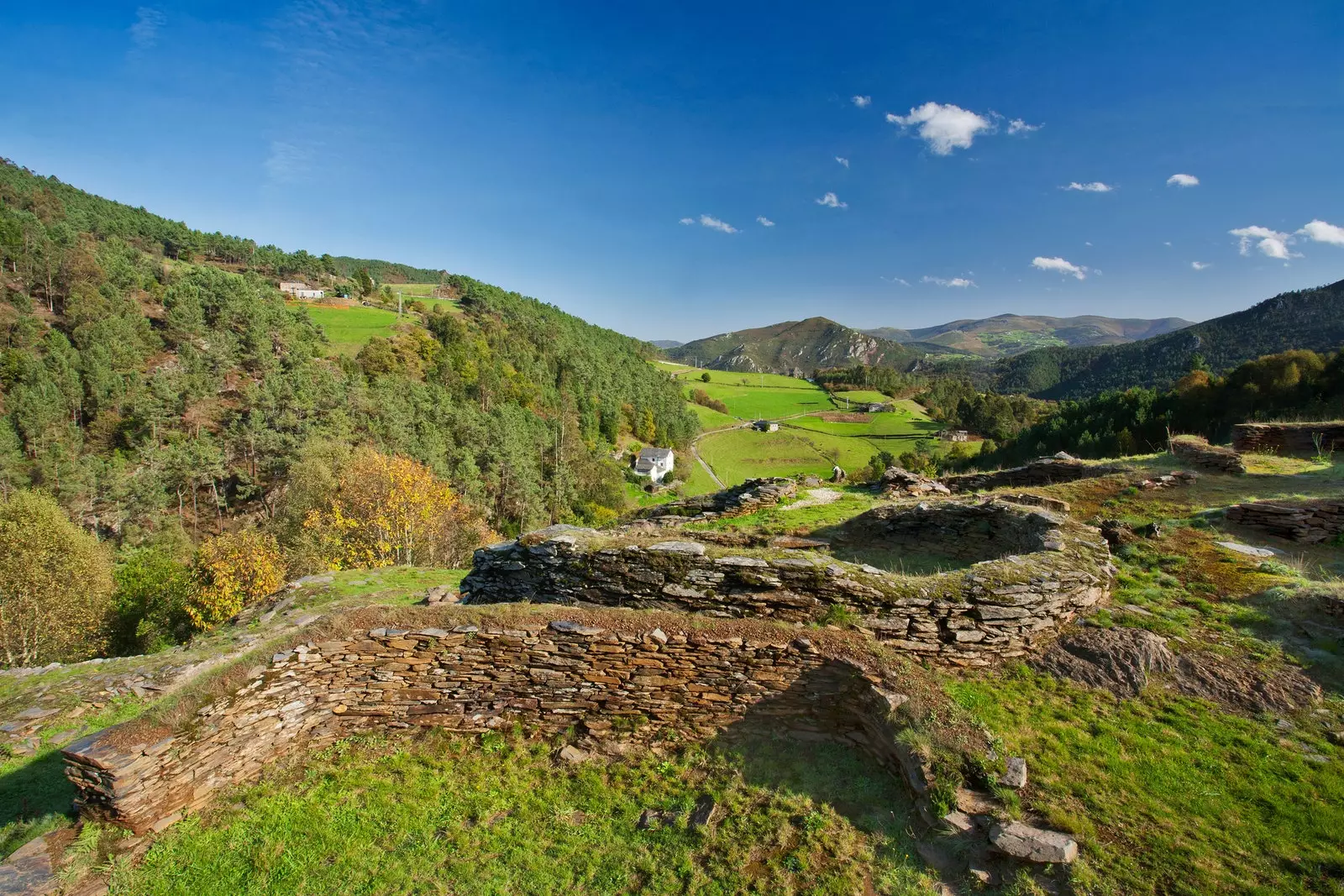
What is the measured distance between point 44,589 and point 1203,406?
272 ft

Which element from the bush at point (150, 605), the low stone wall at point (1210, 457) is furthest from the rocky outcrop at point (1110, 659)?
the bush at point (150, 605)

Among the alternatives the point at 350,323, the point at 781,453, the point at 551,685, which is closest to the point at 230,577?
the point at 551,685

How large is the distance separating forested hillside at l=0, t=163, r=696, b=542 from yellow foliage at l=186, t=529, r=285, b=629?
8250mm

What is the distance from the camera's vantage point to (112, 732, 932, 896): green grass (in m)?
5.02

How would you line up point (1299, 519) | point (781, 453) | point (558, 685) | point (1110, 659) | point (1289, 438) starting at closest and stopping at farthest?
1. point (1110, 659)
2. point (558, 685)
3. point (1299, 519)
4. point (1289, 438)
5. point (781, 453)

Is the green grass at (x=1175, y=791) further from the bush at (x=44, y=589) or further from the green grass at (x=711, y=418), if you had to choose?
the green grass at (x=711, y=418)

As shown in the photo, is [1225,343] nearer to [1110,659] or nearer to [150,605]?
[1110,659]

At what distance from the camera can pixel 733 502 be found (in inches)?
659

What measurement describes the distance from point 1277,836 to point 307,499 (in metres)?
38.6

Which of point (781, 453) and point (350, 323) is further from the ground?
point (350, 323)

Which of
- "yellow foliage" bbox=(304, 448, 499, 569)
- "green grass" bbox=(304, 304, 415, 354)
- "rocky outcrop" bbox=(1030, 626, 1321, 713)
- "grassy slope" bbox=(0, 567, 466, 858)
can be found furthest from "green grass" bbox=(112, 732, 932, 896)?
"green grass" bbox=(304, 304, 415, 354)

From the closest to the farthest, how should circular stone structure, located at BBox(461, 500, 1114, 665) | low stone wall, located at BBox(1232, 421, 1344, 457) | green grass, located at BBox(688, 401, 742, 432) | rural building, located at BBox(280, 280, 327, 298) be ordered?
circular stone structure, located at BBox(461, 500, 1114, 665) < low stone wall, located at BBox(1232, 421, 1344, 457) < rural building, located at BBox(280, 280, 327, 298) < green grass, located at BBox(688, 401, 742, 432)

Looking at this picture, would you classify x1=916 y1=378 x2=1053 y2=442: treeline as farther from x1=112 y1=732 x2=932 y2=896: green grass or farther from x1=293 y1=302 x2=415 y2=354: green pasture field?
x1=293 y1=302 x2=415 y2=354: green pasture field

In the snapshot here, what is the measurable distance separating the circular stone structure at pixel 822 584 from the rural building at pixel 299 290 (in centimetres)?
12098
